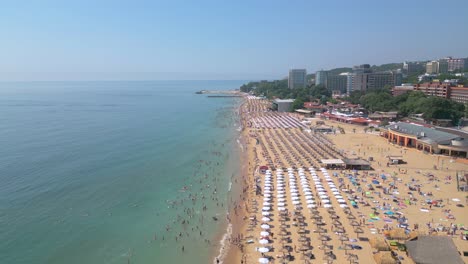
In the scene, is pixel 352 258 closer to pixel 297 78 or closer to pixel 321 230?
pixel 321 230

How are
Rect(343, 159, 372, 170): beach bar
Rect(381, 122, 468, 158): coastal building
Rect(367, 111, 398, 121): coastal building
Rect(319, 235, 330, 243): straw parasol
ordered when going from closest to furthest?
1. Rect(319, 235, 330, 243): straw parasol
2. Rect(343, 159, 372, 170): beach bar
3. Rect(381, 122, 468, 158): coastal building
4. Rect(367, 111, 398, 121): coastal building

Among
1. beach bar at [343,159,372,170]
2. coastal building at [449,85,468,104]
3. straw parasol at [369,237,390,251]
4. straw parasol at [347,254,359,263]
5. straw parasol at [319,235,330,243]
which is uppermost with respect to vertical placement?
coastal building at [449,85,468,104]

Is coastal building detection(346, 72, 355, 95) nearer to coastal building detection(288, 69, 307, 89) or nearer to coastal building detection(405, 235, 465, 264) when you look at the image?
coastal building detection(288, 69, 307, 89)

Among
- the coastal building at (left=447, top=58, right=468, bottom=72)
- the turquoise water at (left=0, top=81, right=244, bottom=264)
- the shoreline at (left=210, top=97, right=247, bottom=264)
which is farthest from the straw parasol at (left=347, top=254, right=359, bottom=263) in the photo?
the coastal building at (left=447, top=58, right=468, bottom=72)

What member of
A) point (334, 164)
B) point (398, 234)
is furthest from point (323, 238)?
point (334, 164)

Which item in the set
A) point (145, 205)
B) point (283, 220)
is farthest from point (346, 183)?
point (145, 205)

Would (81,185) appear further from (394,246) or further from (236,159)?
(394,246)

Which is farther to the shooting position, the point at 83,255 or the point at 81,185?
the point at 81,185
